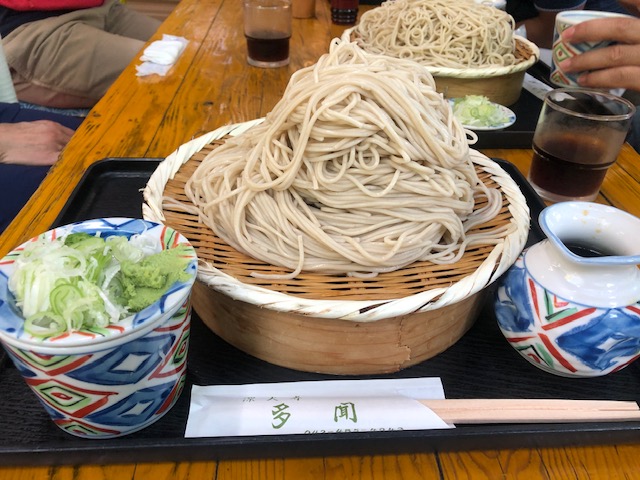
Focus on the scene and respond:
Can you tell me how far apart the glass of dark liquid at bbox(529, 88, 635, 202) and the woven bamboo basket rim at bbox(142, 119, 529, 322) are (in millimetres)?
499

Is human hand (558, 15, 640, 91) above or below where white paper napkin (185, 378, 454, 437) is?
above

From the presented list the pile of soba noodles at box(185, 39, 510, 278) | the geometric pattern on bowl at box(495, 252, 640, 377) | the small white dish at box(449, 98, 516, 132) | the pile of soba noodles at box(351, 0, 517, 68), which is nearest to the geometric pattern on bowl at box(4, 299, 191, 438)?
the pile of soba noodles at box(185, 39, 510, 278)

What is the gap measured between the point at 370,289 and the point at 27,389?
2.57 feet

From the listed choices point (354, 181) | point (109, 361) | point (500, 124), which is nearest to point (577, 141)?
point (500, 124)

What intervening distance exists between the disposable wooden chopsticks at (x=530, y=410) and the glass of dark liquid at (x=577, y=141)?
0.98 m

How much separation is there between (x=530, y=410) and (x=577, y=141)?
1.14m

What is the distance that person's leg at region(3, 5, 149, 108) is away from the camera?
315 centimetres

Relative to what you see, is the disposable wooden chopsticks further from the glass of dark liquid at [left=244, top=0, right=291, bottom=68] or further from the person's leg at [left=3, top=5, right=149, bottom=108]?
the person's leg at [left=3, top=5, right=149, bottom=108]

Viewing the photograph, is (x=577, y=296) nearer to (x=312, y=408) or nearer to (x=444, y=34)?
(x=312, y=408)

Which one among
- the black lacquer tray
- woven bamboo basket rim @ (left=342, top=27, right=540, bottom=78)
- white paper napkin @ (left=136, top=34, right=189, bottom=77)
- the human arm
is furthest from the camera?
white paper napkin @ (left=136, top=34, right=189, bottom=77)

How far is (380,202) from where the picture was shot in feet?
3.96

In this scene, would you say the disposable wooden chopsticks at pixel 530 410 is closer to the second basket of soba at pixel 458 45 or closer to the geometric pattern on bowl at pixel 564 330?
the geometric pattern on bowl at pixel 564 330

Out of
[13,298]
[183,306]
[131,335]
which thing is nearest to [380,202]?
[183,306]

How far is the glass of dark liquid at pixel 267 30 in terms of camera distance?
286 cm
